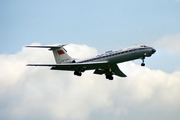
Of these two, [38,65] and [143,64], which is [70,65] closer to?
[38,65]

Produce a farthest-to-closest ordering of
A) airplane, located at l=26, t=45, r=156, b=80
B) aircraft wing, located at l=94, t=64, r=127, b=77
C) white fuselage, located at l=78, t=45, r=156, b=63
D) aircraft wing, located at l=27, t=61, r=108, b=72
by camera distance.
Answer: aircraft wing, located at l=94, t=64, r=127, b=77 < aircraft wing, located at l=27, t=61, r=108, b=72 < airplane, located at l=26, t=45, r=156, b=80 < white fuselage, located at l=78, t=45, r=156, b=63

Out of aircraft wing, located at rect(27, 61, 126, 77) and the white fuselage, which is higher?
the white fuselage

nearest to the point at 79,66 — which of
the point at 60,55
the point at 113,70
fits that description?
the point at 113,70

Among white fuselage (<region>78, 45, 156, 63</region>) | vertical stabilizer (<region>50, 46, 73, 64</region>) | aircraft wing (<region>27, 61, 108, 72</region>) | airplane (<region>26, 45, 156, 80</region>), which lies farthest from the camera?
vertical stabilizer (<region>50, 46, 73, 64</region>)

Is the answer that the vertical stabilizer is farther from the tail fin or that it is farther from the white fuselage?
the white fuselage

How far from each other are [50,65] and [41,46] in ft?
17.7

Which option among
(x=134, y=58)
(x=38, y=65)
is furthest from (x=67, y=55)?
(x=134, y=58)

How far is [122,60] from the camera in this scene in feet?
277

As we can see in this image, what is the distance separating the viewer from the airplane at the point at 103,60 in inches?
3282

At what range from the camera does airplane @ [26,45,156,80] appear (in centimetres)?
8338

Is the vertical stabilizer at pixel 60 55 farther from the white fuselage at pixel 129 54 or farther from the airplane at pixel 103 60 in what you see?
the white fuselage at pixel 129 54

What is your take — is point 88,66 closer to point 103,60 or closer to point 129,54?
point 103,60

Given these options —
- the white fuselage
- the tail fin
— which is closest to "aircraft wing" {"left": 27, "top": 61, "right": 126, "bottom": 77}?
the white fuselage

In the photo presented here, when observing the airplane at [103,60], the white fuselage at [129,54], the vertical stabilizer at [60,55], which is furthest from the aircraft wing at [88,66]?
the vertical stabilizer at [60,55]
